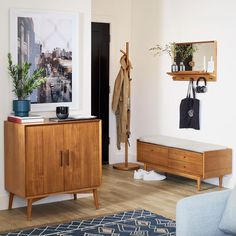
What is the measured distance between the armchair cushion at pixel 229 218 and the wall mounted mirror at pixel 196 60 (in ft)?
10.9

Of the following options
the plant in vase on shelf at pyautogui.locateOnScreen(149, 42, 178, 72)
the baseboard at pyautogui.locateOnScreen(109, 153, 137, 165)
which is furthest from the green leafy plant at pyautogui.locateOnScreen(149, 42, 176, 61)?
the baseboard at pyautogui.locateOnScreen(109, 153, 137, 165)

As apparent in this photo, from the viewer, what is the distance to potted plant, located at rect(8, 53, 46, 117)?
17.1 feet

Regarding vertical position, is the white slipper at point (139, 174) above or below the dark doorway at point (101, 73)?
below

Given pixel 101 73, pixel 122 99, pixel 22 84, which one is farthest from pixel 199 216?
pixel 101 73

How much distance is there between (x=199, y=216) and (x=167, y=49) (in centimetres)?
423

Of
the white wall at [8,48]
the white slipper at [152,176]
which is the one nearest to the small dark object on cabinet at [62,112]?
the white wall at [8,48]

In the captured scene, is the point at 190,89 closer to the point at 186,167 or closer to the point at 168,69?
the point at 168,69

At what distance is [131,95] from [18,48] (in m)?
2.88

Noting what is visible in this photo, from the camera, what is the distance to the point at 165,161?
6746 mm

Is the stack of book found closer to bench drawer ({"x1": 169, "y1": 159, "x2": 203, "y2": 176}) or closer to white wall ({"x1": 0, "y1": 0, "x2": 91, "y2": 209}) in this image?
white wall ({"x1": 0, "y1": 0, "x2": 91, "y2": 209})

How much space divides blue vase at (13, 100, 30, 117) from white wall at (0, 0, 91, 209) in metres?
0.16

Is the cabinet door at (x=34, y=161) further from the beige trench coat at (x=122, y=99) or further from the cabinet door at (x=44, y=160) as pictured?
the beige trench coat at (x=122, y=99)

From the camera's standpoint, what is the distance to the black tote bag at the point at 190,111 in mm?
6805

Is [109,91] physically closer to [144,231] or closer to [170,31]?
[170,31]
